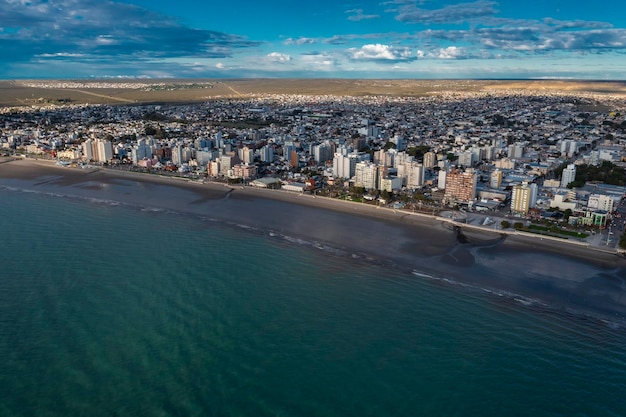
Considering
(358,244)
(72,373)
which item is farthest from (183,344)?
(358,244)

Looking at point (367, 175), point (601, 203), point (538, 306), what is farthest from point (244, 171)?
point (538, 306)

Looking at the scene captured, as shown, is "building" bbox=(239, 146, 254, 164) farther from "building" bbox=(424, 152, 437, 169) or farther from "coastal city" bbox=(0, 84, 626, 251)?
"building" bbox=(424, 152, 437, 169)

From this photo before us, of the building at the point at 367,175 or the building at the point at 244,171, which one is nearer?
the building at the point at 367,175

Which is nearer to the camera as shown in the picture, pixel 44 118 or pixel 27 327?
pixel 27 327

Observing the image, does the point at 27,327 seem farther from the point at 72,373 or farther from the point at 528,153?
the point at 528,153

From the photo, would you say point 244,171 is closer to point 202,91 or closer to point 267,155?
point 267,155

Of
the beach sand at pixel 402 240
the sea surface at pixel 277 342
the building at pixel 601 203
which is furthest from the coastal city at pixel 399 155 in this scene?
the sea surface at pixel 277 342

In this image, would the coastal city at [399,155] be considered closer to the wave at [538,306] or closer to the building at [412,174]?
the building at [412,174]
